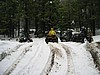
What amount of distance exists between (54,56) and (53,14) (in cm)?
3911

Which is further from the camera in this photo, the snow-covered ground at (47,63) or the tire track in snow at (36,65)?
the snow-covered ground at (47,63)

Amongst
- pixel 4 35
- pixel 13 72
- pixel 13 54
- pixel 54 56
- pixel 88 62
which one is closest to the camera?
pixel 13 72

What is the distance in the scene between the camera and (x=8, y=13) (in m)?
56.2

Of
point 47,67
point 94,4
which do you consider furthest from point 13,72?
point 94,4

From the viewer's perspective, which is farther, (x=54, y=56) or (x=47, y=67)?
(x=54, y=56)

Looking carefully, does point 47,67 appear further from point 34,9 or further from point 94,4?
point 34,9

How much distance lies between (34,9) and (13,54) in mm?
38576

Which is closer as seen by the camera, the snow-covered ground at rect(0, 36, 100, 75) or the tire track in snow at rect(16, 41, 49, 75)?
the tire track in snow at rect(16, 41, 49, 75)

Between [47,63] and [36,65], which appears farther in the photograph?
[47,63]

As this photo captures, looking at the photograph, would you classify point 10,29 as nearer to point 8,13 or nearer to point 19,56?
point 8,13

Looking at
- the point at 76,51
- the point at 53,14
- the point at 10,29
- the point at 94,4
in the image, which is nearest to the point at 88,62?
the point at 76,51

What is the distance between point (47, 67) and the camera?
1365cm

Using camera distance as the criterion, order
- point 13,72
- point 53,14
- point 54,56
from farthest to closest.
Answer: point 53,14
point 54,56
point 13,72

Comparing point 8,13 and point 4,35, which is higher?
point 8,13
